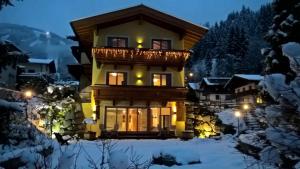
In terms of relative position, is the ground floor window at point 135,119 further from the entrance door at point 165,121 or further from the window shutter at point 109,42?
the window shutter at point 109,42

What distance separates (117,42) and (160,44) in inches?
148

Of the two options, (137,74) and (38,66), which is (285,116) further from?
(38,66)

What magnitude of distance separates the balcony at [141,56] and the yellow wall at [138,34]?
5.06 feet

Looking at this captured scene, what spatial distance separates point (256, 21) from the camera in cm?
10519

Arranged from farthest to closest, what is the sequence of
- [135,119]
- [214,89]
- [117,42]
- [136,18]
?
1. [214,89]
2. [136,18]
3. [117,42]
4. [135,119]

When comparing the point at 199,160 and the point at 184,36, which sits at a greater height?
the point at 184,36

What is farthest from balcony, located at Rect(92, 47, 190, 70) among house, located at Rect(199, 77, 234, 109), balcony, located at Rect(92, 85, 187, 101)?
house, located at Rect(199, 77, 234, 109)

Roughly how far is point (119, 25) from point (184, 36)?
5.84 metres

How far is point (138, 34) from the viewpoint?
31797mm

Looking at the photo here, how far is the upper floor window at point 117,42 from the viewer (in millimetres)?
31362

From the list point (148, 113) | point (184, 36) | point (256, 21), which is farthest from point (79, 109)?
point (256, 21)

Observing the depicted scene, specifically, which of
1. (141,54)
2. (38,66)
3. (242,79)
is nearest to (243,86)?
(242,79)

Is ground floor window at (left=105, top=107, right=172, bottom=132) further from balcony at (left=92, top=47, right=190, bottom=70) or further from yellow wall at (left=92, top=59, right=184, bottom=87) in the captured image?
balcony at (left=92, top=47, right=190, bottom=70)

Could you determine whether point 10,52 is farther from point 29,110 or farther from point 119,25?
point 119,25
